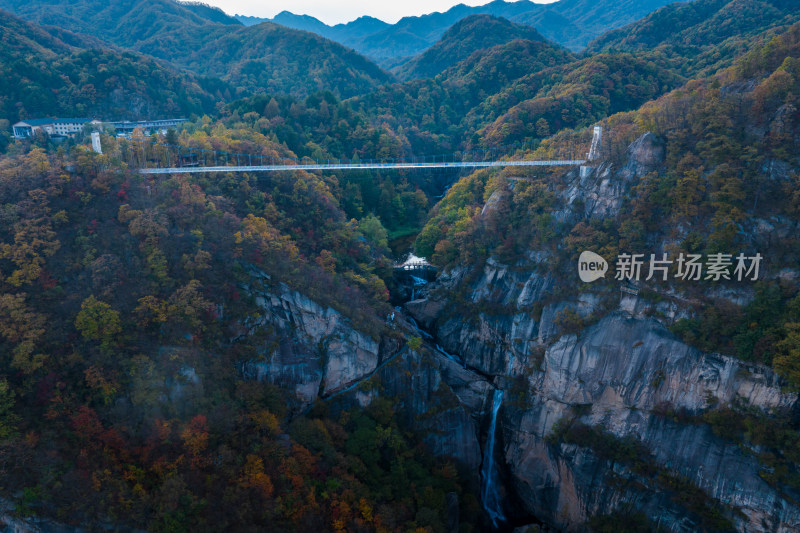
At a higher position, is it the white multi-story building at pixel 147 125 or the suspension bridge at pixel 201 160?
the white multi-story building at pixel 147 125

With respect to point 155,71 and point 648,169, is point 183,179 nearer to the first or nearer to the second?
point 648,169

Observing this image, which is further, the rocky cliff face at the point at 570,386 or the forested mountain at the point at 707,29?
the forested mountain at the point at 707,29

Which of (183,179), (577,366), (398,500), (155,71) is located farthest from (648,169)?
(155,71)

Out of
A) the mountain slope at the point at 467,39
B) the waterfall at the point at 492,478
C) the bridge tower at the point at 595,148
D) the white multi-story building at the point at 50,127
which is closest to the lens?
the waterfall at the point at 492,478

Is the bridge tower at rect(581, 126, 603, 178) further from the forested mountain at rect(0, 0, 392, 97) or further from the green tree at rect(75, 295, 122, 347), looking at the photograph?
the forested mountain at rect(0, 0, 392, 97)

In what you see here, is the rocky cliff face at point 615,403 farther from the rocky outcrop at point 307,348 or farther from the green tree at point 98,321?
the green tree at point 98,321

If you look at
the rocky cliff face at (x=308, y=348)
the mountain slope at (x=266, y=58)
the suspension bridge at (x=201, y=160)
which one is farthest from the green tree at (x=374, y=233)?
the mountain slope at (x=266, y=58)

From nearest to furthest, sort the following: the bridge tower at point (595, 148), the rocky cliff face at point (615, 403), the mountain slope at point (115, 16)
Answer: the rocky cliff face at point (615, 403) → the bridge tower at point (595, 148) → the mountain slope at point (115, 16)
